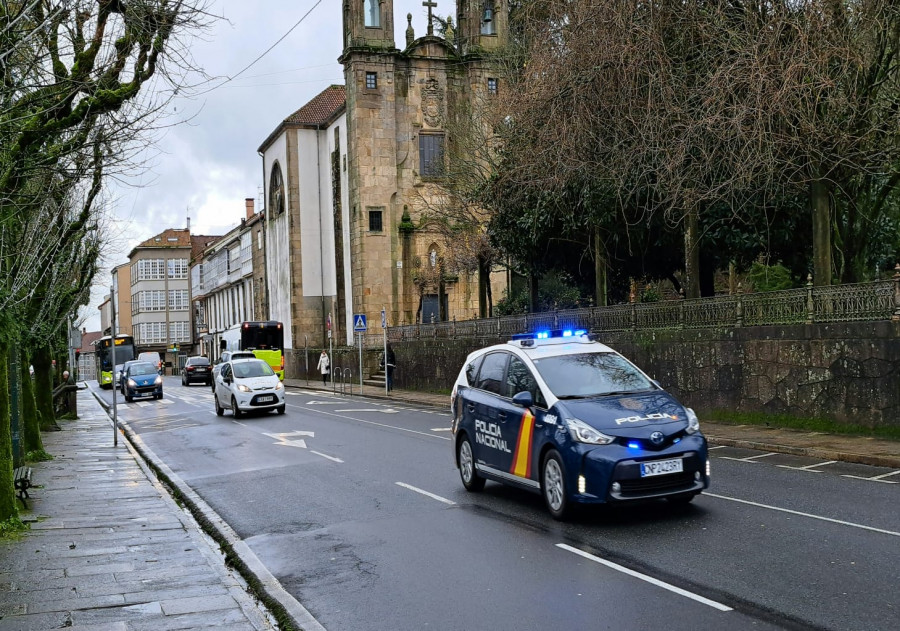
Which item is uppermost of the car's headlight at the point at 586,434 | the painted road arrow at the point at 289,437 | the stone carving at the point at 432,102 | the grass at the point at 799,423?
the stone carving at the point at 432,102

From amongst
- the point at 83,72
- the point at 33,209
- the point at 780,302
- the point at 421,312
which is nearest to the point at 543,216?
the point at 780,302

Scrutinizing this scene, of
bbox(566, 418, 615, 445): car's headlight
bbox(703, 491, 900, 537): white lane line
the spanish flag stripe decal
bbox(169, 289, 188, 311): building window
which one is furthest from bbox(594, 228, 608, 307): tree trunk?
bbox(169, 289, 188, 311): building window

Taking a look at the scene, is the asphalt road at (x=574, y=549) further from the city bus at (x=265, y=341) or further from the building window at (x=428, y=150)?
the building window at (x=428, y=150)

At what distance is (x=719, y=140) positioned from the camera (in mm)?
A: 16766

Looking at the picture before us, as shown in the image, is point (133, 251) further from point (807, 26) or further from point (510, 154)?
point (807, 26)

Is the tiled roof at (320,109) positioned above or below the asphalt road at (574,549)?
above

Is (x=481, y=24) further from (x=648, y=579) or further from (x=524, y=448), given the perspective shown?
(x=648, y=579)

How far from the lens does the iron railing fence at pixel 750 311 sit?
50.4ft

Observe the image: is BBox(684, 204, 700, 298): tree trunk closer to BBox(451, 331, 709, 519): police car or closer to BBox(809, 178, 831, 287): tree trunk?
BBox(809, 178, 831, 287): tree trunk

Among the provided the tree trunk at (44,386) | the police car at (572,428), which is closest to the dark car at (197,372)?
the tree trunk at (44,386)

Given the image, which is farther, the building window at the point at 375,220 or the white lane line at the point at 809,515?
the building window at the point at 375,220

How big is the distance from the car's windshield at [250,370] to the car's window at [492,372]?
59.2 feet

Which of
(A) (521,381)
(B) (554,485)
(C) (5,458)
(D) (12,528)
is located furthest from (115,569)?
(A) (521,381)

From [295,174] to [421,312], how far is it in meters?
16.3
